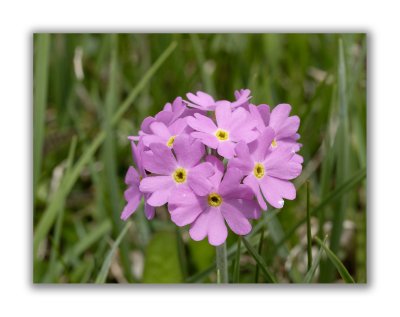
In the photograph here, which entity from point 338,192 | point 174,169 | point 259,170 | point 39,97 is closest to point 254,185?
point 259,170

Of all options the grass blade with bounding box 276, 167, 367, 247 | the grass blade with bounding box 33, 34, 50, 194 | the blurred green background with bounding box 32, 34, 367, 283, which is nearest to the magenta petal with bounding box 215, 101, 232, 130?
the blurred green background with bounding box 32, 34, 367, 283

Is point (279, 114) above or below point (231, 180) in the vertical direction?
above

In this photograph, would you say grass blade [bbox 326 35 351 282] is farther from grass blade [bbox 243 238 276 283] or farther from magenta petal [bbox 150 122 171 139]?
magenta petal [bbox 150 122 171 139]

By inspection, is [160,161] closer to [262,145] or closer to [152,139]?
[152,139]

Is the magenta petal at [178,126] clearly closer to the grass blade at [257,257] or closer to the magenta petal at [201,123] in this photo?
the magenta petal at [201,123]
